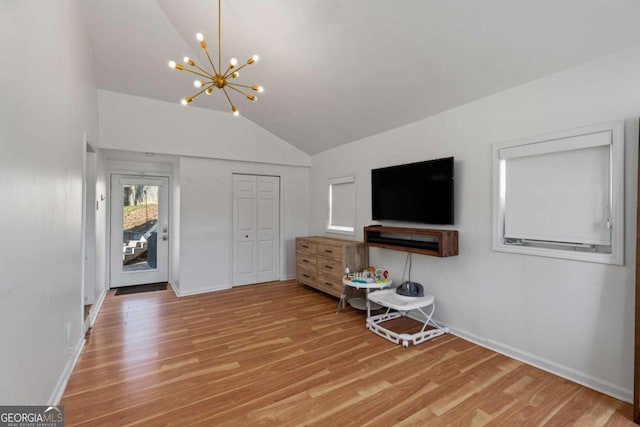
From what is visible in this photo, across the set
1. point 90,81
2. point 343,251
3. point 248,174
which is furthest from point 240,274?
point 90,81

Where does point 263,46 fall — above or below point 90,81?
above

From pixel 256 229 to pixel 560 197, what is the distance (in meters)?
4.47

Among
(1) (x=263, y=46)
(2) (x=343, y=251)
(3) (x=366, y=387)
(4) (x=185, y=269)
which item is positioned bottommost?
(3) (x=366, y=387)

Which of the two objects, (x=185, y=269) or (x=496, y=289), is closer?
(x=496, y=289)

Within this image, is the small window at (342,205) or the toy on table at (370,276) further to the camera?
the small window at (342,205)

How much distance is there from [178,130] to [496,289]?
4843 mm

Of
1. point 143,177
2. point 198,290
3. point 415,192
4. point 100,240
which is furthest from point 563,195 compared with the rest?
point 143,177

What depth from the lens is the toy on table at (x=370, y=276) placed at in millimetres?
3735

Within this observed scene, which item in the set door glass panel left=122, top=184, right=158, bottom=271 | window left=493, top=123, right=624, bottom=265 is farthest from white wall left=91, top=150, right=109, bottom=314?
window left=493, top=123, right=624, bottom=265

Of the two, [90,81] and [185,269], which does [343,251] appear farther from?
[90,81]

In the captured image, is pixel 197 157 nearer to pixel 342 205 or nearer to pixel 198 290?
pixel 198 290

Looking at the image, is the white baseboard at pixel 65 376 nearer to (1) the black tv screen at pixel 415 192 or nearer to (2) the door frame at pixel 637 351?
(1) the black tv screen at pixel 415 192

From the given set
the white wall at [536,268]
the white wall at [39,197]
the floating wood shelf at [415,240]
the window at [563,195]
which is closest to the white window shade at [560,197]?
the window at [563,195]

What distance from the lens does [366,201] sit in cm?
448
